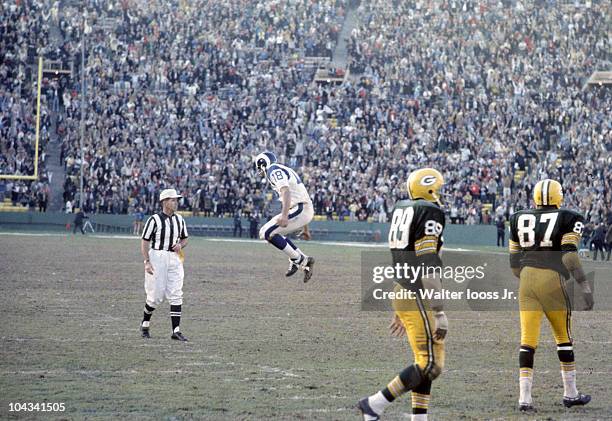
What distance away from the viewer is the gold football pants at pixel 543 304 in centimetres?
897

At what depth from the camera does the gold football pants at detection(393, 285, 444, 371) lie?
7590 millimetres

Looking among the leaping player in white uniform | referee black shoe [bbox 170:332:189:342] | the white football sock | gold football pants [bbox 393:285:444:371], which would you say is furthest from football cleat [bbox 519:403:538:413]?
referee black shoe [bbox 170:332:189:342]

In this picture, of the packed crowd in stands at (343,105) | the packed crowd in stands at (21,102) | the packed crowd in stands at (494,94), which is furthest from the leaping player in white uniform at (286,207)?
the packed crowd in stands at (21,102)

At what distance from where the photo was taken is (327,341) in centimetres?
1300

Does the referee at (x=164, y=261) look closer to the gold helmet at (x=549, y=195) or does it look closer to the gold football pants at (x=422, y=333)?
the gold helmet at (x=549, y=195)

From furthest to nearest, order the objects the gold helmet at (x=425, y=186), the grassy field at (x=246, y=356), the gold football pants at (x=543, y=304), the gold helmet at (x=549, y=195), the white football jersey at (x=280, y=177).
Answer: the white football jersey at (x=280, y=177)
the gold helmet at (x=549, y=195)
the gold football pants at (x=543, y=304)
the grassy field at (x=246, y=356)
the gold helmet at (x=425, y=186)

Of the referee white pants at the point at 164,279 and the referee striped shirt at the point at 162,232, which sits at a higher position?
the referee striped shirt at the point at 162,232

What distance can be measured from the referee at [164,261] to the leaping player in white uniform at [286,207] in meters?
1.34

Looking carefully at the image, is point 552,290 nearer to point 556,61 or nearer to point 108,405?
point 108,405

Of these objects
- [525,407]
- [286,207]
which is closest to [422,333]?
[525,407]

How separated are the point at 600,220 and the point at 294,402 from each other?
1110 inches

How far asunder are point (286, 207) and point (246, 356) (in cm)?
178

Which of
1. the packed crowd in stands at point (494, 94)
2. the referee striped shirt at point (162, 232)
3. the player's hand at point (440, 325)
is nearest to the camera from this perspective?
the player's hand at point (440, 325)

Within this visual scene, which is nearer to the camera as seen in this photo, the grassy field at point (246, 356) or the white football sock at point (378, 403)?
the white football sock at point (378, 403)
